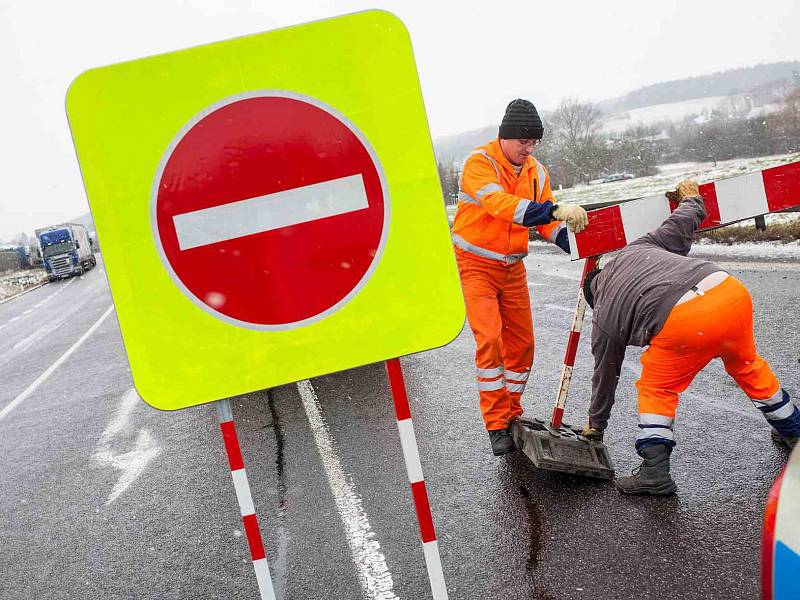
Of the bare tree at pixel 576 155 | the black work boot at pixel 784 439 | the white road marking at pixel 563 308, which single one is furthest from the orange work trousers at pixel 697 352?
the bare tree at pixel 576 155

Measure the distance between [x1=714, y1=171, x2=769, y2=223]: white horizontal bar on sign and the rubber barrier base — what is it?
149 cm

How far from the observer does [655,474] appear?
364 cm

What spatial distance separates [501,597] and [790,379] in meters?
3.16

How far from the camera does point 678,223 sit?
3.77 metres

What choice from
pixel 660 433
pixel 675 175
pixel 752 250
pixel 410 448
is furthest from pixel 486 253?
pixel 675 175

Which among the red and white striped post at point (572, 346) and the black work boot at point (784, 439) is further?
the red and white striped post at point (572, 346)

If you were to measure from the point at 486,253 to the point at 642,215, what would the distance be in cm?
97

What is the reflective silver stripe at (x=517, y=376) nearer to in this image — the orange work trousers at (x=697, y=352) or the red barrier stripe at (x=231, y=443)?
the orange work trousers at (x=697, y=352)

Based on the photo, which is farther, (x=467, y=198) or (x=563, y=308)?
(x=563, y=308)

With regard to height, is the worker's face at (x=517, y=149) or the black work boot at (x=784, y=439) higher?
the worker's face at (x=517, y=149)

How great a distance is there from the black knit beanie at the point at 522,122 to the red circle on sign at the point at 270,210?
2.39 metres

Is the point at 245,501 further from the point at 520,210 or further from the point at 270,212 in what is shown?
the point at 520,210

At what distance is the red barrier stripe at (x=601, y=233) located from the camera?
396 cm

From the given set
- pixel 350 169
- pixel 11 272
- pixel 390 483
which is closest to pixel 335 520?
pixel 390 483
